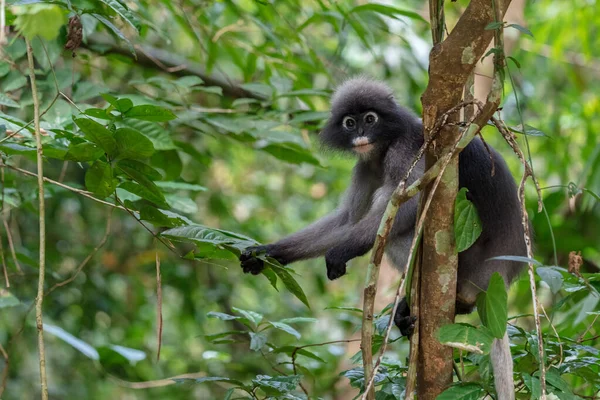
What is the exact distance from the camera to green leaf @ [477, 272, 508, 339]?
5.78 feet

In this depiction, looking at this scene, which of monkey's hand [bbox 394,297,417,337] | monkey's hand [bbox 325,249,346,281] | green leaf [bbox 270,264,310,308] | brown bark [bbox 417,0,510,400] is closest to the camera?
brown bark [bbox 417,0,510,400]

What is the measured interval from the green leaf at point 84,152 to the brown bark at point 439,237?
2.97ft

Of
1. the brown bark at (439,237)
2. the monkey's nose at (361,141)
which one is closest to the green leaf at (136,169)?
the brown bark at (439,237)

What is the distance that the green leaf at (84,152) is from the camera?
205 centimetres

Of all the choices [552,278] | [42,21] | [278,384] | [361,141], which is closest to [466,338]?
[552,278]

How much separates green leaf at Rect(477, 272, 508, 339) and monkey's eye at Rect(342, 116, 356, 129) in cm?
187

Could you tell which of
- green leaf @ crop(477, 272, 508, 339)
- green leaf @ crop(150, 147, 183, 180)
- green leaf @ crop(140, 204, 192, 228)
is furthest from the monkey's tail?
green leaf @ crop(150, 147, 183, 180)

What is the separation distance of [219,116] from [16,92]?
0.89m

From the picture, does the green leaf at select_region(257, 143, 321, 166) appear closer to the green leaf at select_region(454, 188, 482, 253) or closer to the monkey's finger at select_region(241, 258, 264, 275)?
the monkey's finger at select_region(241, 258, 264, 275)

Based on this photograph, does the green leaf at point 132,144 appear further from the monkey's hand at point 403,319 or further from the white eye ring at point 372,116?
the white eye ring at point 372,116

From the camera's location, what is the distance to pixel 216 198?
539 cm

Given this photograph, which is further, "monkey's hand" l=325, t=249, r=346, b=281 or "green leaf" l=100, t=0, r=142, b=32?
"monkey's hand" l=325, t=249, r=346, b=281

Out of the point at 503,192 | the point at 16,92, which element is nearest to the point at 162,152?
the point at 16,92

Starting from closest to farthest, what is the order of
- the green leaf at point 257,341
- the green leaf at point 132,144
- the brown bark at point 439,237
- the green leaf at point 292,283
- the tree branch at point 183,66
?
the brown bark at point 439,237, the green leaf at point 132,144, the green leaf at point 292,283, the green leaf at point 257,341, the tree branch at point 183,66
